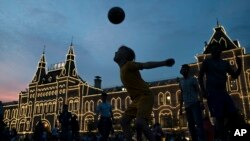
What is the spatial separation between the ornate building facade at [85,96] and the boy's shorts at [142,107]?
35863 millimetres

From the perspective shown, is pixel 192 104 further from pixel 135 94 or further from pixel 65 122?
pixel 65 122

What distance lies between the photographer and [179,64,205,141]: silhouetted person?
8219 millimetres

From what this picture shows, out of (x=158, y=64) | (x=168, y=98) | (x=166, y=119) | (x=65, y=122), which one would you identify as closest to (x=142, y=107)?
(x=158, y=64)

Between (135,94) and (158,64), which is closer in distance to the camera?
(158,64)

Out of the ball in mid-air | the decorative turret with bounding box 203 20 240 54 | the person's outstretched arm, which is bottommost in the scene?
the person's outstretched arm

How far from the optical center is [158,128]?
1554 cm

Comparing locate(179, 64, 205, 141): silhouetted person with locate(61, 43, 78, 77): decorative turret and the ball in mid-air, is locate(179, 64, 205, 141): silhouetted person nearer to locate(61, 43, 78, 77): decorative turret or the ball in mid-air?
the ball in mid-air

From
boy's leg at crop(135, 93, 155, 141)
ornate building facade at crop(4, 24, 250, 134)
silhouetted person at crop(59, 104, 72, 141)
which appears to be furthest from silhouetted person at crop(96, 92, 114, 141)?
ornate building facade at crop(4, 24, 250, 134)

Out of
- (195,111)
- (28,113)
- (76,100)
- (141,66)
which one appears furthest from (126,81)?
(28,113)

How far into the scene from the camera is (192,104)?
8375 mm

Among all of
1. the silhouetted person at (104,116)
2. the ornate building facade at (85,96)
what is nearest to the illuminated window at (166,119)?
the ornate building facade at (85,96)

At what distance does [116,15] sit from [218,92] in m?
4.29

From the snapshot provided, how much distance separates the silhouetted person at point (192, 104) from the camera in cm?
822

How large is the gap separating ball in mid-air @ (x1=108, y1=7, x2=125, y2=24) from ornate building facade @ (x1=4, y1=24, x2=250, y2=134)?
33.7 metres
